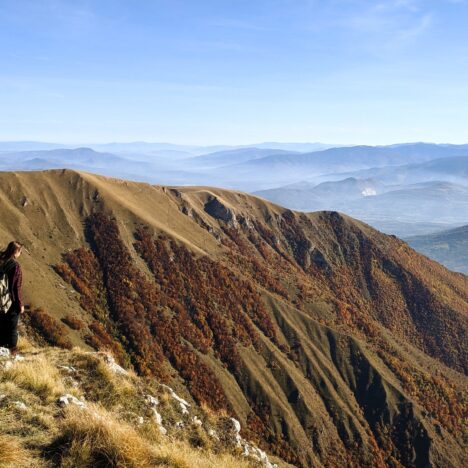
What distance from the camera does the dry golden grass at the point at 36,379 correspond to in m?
14.4

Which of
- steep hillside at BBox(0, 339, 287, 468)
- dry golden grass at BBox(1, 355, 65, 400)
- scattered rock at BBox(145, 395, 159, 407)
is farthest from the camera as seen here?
scattered rock at BBox(145, 395, 159, 407)

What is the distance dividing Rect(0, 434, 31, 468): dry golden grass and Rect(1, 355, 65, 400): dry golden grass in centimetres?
454

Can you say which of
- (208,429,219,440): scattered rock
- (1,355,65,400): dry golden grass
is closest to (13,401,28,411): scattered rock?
(1,355,65,400): dry golden grass

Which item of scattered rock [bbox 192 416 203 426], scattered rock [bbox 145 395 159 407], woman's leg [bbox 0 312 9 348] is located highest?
woman's leg [bbox 0 312 9 348]

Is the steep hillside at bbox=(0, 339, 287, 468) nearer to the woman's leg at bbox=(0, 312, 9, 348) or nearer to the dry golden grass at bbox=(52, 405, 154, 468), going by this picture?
the dry golden grass at bbox=(52, 405, 154, 468)

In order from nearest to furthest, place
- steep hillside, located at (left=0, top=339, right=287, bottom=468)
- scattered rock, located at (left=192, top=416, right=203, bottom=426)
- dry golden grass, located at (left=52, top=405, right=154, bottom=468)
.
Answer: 1. dry golden grass, located at (left=52, top=405, right=154, bottom=468)
2. steep hillside, located at (left=0, top=339, right=287, bottom=468)
3. scattered rock, located at (left=192, top=416, right=203, bottom=426)

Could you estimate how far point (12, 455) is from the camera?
9.16 m

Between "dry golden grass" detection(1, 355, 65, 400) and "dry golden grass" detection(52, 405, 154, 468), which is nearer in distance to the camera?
"dry golden grass" detection(52, 405, 154, 468)

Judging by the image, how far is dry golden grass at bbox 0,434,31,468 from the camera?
8.98m

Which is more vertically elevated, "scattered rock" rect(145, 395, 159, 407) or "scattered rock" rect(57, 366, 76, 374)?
"scattered rock" rect(57, 366, 76, 374)

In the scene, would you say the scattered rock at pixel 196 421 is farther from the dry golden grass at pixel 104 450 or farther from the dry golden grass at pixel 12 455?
the dry golden grass at pixel 12 455

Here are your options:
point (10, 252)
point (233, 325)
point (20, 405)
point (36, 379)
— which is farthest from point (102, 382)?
point (233, 325)

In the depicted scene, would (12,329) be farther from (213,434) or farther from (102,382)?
(213,434)

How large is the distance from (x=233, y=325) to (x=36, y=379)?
3238 inches
